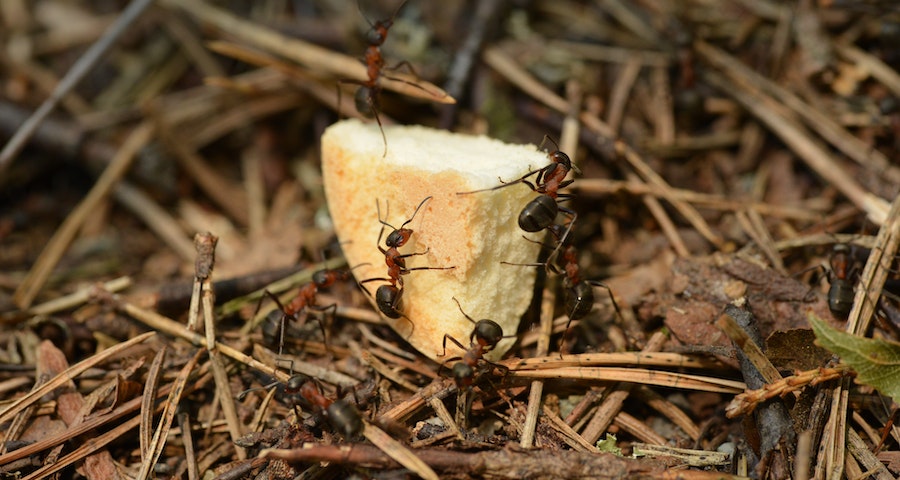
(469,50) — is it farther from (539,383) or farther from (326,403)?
(326,403)

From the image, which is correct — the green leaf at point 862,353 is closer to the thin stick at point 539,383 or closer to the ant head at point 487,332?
the thin stick at point 539,383

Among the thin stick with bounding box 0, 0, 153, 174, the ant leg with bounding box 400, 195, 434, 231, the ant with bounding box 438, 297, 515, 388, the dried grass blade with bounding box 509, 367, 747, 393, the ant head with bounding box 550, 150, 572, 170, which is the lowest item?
the dried grass blade with bounding box 509, 367, 747, 393

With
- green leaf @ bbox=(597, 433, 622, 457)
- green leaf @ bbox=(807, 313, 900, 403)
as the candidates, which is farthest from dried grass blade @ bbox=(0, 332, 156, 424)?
green leaf @ bbox=(807, 313, 900, 403)

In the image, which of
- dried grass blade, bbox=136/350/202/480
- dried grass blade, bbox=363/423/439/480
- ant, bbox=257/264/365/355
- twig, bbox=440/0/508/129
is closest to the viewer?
dried grass blade, bbox=363/423/439/480

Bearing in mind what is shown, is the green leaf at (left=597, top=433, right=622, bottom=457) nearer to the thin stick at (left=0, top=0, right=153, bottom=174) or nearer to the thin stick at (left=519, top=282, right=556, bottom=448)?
the thin stick at (left=519, top=282, right=556, bottom=448)

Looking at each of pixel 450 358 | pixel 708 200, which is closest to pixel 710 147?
pixel 708 200

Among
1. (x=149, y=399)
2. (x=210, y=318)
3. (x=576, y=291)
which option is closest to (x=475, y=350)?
(x=576, y=291)

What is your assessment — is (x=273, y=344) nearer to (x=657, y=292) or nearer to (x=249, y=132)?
(x=657, y=292)
